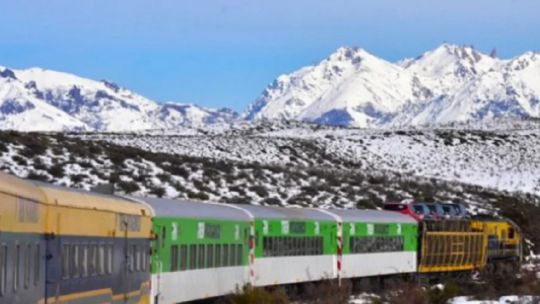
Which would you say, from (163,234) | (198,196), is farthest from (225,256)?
(198,196)

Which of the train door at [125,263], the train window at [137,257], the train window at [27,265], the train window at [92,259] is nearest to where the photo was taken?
the train window at [27,265]

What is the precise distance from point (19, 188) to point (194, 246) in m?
13.1

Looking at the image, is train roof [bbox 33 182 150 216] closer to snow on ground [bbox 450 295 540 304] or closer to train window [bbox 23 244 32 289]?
train window [bbox 23 244 32 289]

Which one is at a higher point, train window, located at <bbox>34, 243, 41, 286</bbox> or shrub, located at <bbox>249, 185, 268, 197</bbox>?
train window, located at <bbox>34, 243, 41, 286</bbox>

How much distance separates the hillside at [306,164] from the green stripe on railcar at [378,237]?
520 inches

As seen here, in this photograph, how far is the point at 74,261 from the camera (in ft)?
46.1

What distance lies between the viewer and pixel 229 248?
87.2 ft

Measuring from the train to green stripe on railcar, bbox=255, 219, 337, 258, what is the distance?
0.10 feet

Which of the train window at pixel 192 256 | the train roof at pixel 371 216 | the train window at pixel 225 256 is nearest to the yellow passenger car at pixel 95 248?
the train window at pixel 192 256

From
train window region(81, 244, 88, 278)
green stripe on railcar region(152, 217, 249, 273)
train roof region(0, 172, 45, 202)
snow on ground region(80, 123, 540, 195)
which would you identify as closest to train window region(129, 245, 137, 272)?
green stripe on railcar region(152, 217, 249, 273)

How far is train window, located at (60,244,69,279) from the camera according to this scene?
43.8 ft

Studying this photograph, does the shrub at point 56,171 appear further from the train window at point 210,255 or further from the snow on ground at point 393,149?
the snow on ground at point 393,149

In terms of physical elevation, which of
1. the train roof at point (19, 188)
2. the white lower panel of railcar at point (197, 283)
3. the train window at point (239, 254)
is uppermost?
the train roof at point (19, 188)

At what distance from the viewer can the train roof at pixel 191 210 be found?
21.8 m
